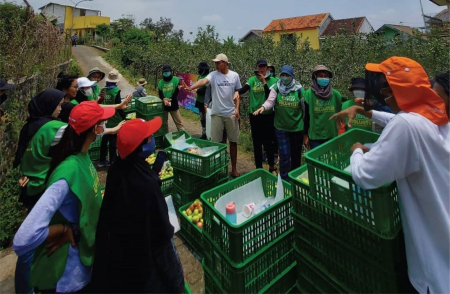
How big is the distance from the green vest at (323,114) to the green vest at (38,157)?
2.95m

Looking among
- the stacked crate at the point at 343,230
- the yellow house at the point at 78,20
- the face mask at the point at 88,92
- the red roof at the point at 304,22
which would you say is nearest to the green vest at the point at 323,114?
the stacked crate at the point at 343,230

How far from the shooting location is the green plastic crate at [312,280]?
1.86 m

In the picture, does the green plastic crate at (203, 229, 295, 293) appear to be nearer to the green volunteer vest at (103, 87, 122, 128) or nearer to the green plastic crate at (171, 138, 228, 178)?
the green plastic crate at (171, 138, 228, 178)

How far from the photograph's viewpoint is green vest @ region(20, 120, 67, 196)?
88.5 inches

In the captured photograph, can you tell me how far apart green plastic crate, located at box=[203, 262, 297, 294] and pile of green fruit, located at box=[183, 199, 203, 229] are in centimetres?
74

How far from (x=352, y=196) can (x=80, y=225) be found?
1.75 m

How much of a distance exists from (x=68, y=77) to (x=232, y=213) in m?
3.06

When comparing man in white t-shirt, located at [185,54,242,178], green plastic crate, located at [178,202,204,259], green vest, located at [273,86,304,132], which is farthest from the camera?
man in white t-shirt, located at [185,54,242,178]

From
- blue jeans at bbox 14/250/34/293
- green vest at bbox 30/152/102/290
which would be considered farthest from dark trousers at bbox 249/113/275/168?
blue jeans at bbox 14/250/34/293

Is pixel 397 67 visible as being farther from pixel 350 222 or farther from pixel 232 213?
pixel 232 213

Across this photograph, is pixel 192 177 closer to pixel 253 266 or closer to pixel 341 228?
pixel 253 266

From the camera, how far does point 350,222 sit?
1.67m

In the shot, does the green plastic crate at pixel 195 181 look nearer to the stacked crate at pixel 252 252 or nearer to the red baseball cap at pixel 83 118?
the stacked crate at pixel 252 252

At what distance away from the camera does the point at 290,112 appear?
4.00 meters
